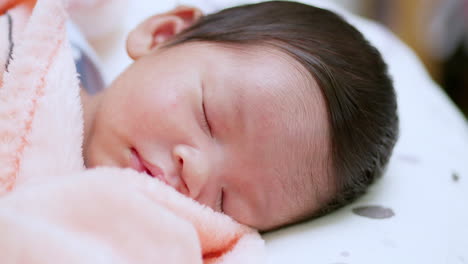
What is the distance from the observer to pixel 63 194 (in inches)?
24.9

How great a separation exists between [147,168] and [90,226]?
0.60 feet

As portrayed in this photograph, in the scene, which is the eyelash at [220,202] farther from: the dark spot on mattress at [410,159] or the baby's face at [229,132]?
the dark spot on mattress at [410,159]

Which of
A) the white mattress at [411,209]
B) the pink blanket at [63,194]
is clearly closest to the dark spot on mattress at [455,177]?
the white mattress at [411,209]

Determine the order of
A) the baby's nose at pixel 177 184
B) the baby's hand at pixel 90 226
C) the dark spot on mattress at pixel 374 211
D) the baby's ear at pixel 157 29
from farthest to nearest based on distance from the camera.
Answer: the baby's ear at pixel 157 29
the dark spot on mattress at pixel 374 211
the baby's nose at pixel 177 184
the baby's hand at pixel 90 226

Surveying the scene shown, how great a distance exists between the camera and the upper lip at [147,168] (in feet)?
2.53

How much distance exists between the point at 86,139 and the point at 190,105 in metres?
0.19

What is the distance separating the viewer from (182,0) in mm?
1498

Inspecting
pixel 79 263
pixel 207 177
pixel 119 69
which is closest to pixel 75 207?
pixel 79 263

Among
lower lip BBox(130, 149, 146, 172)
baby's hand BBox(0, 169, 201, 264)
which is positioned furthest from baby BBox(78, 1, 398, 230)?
baby's hand BBox(0, 169, 201, 264)

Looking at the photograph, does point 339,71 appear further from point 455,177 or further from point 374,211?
point 455,177

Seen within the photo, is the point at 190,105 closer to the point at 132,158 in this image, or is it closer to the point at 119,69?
the point at 132,158

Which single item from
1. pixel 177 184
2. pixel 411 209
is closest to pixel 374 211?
pixel 411 209

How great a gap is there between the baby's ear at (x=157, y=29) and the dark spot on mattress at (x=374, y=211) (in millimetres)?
469

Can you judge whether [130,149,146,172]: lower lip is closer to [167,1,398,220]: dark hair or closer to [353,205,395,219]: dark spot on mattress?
[167,1,398,220]: dark hair
